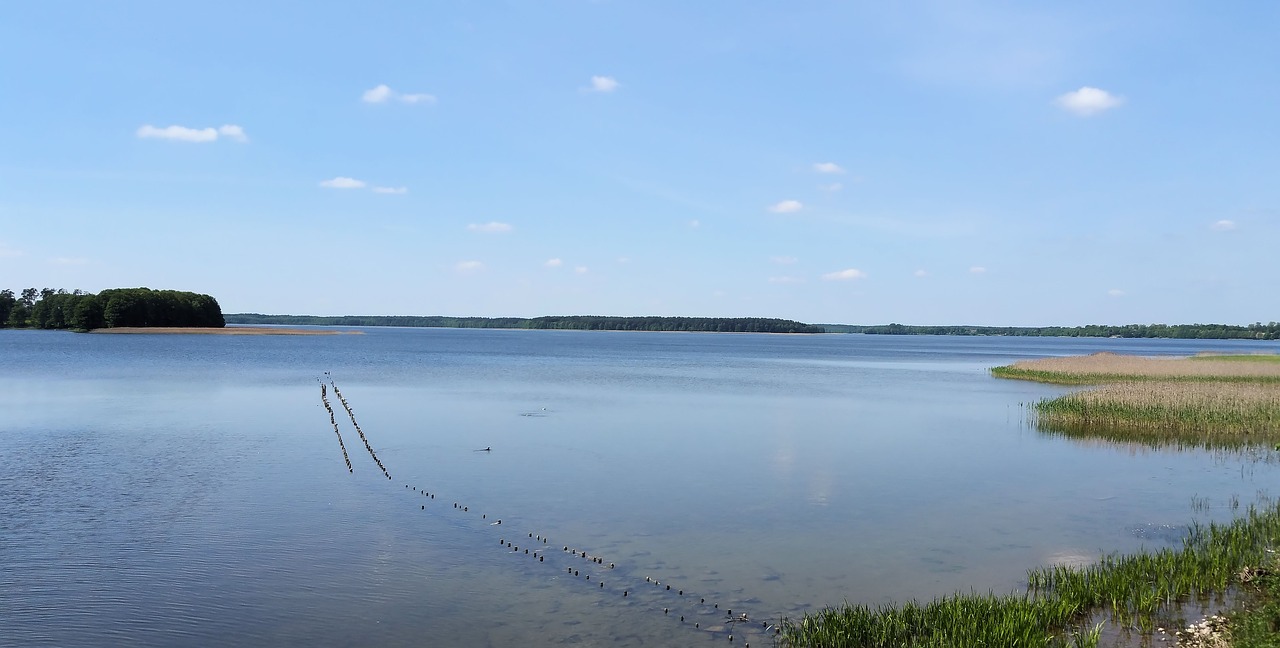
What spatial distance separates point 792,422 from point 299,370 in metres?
35.5

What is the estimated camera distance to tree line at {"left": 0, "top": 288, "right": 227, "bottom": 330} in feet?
405

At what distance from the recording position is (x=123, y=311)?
123 metres

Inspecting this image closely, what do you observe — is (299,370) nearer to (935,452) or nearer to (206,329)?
(935,452)

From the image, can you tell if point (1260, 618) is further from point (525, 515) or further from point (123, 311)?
point (123, 311)

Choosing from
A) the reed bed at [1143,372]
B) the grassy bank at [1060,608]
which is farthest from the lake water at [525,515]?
the reed bed at [1143,372]

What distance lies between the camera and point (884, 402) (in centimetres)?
3775

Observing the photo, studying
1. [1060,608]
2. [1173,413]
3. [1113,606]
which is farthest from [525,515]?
[1173,413]

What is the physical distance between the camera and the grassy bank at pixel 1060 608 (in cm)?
845

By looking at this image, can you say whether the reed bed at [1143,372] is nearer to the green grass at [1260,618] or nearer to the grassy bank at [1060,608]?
the grassy bank at [1060,608]

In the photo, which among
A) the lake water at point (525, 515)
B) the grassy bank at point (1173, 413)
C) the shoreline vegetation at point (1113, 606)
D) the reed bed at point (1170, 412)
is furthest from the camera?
the reed bed at point (1170, 412)

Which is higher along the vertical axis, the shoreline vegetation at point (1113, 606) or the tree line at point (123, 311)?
the tree line at point (123, 311)

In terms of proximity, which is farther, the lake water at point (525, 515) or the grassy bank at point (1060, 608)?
the lake water at point (525, 515)

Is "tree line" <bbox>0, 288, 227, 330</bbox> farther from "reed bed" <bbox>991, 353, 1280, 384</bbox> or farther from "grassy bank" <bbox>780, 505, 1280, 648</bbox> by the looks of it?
"grassy bank" <bbox>780, 505, 1280, 648</bbox>

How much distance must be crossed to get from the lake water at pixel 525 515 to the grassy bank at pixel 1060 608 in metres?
0.71
